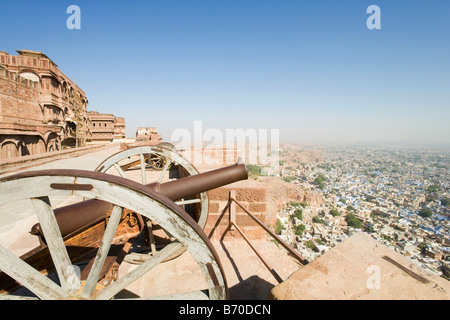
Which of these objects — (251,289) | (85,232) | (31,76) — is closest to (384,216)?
(251,289)

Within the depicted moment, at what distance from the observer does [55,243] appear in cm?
121

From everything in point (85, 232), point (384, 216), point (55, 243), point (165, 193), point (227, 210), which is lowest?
point (384, 216)

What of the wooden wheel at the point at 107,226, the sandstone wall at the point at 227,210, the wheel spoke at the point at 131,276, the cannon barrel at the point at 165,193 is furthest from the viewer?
the sandstone wall at the point at 227,210

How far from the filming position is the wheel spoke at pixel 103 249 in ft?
3.90

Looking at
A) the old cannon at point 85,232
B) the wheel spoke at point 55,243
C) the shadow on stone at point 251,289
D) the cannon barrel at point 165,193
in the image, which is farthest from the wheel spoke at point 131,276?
the shadow on stone at point 251,289

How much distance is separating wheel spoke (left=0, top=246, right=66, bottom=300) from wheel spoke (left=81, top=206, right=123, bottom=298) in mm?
150

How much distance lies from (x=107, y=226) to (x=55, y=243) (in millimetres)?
368

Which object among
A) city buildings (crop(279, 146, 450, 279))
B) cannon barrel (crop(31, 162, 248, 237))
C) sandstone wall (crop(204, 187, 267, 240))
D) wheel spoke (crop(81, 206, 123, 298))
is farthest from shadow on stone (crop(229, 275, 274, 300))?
city buildings (crop(279, 146, 450, 279))

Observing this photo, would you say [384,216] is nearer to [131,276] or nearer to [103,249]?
[131,276]

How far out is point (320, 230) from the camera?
21531mm

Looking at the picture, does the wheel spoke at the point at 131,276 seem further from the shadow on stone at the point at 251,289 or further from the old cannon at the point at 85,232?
the shadow on stone at the point at 251,289

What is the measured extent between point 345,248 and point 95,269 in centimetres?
166
